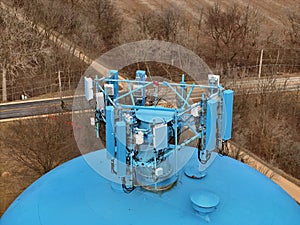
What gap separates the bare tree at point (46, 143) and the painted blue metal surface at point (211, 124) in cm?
2069

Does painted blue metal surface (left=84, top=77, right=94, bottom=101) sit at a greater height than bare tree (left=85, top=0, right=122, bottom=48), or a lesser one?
lesser

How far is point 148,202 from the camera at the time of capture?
964cm

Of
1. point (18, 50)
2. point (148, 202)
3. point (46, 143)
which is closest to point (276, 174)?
point (46, 143)

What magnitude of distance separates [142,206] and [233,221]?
2.23 meters

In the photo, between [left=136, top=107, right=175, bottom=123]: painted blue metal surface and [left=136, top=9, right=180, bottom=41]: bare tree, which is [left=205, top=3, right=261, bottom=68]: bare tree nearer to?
[left=136, top=9, right=180, bottom=41]: bare tree

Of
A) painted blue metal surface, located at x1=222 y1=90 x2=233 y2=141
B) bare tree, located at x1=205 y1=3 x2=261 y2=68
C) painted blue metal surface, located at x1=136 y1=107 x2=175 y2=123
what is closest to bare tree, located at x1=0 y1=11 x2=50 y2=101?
bare tree, located at x1=205 y1=3 x2=261 y2=68

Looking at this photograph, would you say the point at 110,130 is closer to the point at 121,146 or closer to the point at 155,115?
the point at 121,146

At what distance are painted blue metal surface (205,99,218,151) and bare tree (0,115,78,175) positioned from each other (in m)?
20.7

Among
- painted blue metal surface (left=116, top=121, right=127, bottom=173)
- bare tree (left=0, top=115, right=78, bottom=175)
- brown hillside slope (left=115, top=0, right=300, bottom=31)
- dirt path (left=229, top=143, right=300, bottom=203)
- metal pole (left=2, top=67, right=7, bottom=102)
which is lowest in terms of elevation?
dirt path (left=229, top=143, right=300, bottom=203)

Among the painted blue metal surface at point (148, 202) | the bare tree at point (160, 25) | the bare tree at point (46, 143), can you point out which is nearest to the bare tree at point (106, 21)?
the bare tree at point (160, 25)

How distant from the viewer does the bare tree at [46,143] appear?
28.3m

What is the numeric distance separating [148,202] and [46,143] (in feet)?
66.1

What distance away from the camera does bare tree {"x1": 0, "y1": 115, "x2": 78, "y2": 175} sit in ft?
92.9

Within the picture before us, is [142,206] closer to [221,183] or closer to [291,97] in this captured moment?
[221,183]
